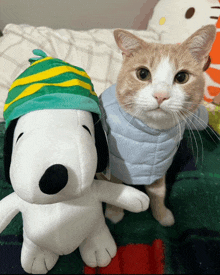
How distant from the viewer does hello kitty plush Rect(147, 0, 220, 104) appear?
35.1 inches

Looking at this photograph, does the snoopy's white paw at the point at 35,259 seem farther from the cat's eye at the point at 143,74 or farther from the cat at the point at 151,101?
the cat's eye at the point at 143,74

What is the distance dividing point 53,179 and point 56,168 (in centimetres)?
2

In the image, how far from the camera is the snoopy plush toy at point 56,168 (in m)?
0.34

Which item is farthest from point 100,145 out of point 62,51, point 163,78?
point 62,51

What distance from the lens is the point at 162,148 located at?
1.90 feet

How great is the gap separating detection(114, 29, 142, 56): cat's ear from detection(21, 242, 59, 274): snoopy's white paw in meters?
0.60

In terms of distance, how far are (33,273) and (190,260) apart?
42 centimetres

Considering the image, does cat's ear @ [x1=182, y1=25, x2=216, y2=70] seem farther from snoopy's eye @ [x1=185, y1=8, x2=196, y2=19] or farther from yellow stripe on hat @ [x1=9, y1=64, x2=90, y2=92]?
snoopy's eye @ [x1=185, y1=8, x2=196, y2=19]

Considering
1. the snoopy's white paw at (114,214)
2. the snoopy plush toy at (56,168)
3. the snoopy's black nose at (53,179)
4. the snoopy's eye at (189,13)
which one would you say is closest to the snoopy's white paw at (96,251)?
the snoopy plush toy at (56,168)

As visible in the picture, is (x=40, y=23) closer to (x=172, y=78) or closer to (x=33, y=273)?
(x=172, y=78)

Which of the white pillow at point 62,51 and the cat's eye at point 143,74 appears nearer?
the cat's eye at point 143,74

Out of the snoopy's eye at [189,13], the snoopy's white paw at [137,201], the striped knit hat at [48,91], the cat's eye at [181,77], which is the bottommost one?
the snoopy's white paw at [137,201]

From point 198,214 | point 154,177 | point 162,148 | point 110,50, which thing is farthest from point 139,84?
point 110,50

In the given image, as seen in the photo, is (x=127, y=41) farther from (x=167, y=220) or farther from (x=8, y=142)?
(x=167, y=220)
